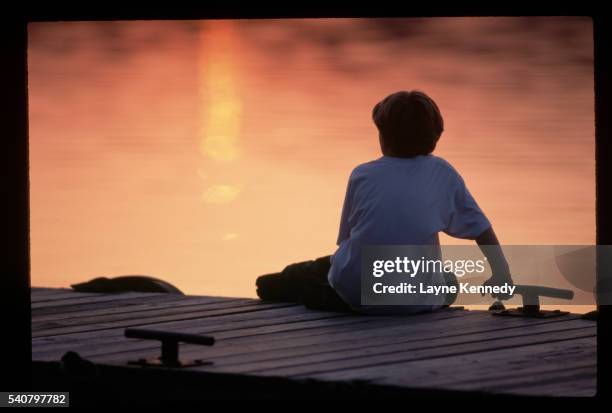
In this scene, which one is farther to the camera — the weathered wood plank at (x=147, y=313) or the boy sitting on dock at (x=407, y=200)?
the weathered wood plank at (x=147, y=313)

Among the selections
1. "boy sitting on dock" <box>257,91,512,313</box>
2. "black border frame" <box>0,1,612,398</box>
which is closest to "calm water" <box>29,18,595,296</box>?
"boy sitting on dock" <box>257,91,512,313</box>

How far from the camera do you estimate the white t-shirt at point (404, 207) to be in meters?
4.33

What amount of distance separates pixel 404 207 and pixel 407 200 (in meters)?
0.03

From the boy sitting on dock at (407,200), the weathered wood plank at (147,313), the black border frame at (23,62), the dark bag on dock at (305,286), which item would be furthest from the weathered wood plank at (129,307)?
the black border frame at (23,62)

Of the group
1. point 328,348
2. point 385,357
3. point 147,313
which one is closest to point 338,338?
point 328,348

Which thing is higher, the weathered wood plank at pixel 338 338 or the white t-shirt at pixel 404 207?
the white t-shirt at pixel 404 207

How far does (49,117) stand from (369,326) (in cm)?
483

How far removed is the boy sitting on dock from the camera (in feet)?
14.2

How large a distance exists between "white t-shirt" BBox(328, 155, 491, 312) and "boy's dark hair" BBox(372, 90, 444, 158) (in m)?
0.04

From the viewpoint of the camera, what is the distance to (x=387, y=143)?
4449 millimetres

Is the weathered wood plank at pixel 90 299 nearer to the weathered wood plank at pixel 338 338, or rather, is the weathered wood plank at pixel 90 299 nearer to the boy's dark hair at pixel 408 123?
the weathered wood plank at pixel 338 338

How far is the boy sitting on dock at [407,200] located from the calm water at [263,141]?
77.4 inches

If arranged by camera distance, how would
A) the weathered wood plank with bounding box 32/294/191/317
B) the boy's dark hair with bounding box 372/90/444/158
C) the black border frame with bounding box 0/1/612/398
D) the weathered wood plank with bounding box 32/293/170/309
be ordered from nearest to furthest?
the black border frame with bounding box 0/1/612/398, the boy's dark hair with bounding box 372/90/444/158, the weathered wood plank with bounding box 32/294/191/317, the weathered wood plank with bounding box 32/293/170/309

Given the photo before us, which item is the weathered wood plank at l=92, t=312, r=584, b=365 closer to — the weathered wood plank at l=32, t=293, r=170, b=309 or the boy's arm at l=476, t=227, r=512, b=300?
the boy's arm at l=476, t=227, r=512, b=300
